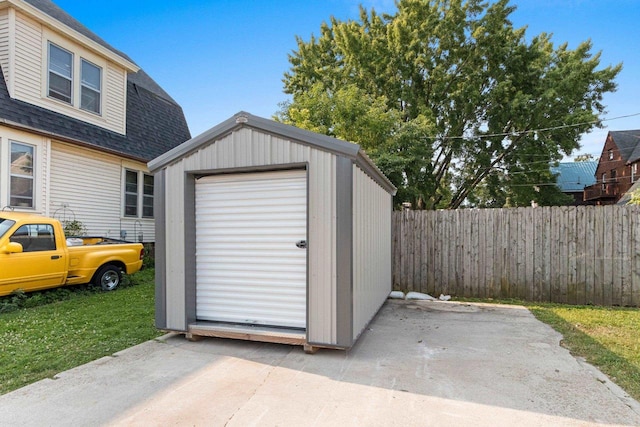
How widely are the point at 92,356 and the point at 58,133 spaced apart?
640 centimetres

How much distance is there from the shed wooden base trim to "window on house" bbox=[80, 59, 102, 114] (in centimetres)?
778

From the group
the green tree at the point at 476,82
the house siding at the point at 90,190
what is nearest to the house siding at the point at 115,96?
the house siding at the point at 90,190

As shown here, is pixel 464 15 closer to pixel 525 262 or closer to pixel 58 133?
pixel 525 262

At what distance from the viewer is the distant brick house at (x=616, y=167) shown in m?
25.7

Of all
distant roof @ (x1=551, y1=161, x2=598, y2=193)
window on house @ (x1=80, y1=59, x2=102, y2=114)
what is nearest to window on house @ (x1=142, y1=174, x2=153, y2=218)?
window on house @ (x1=80, y1=59, x2=102, y2=114)

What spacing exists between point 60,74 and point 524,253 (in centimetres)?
1112

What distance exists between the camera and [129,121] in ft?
35.2

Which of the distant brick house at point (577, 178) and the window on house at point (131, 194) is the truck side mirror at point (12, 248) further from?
the distant brick house at point (577, 178)

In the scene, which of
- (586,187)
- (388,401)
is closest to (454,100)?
(388,401)

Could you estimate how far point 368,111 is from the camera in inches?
440

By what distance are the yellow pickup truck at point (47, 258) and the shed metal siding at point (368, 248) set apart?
536 cm

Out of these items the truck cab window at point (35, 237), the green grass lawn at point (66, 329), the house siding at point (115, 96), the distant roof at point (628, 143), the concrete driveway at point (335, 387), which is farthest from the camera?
the distant roof at point (628, 143)

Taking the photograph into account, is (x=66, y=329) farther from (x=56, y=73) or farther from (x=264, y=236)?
(x=56, y=73)

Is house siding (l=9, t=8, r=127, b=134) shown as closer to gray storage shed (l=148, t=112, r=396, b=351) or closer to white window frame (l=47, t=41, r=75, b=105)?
white window frame (l=47, t=41, r=75, b=105)
